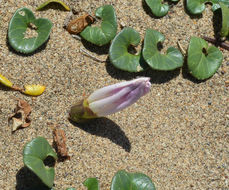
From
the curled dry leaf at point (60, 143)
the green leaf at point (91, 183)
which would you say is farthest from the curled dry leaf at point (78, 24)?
the green leaf at point (91, 183)

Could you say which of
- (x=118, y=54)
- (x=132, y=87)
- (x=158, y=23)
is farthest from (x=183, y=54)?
(x=132, y=87)

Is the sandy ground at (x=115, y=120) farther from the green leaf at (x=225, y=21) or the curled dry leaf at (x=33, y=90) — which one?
the green leaf at (x=225, y=21)

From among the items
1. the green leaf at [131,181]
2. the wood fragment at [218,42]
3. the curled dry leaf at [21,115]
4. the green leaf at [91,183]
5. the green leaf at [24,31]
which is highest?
the wood fragment at [218,42]

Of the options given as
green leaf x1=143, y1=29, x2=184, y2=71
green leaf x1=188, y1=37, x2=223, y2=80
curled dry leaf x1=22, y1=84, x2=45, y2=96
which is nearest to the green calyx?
curled dry leaf x1=22, y1=84, x2=45, y2=96

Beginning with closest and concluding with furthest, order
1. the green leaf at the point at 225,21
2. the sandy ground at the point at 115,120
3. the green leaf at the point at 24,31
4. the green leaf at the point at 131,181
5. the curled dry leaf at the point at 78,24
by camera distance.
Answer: the green leaf at the point at 131,181, the sandy ground at the point at 115,120, the green leaf at the point at 24,31, the curled dry leaf at the point at 78,24, the green leaf at the point at 225,21

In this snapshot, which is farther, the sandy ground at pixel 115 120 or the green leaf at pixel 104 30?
the green leaf at pixel 104 30

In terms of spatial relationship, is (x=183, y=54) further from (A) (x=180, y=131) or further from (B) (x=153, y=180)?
(B) (x=153, y=180)

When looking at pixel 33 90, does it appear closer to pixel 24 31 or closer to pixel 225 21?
pixel 24 31
